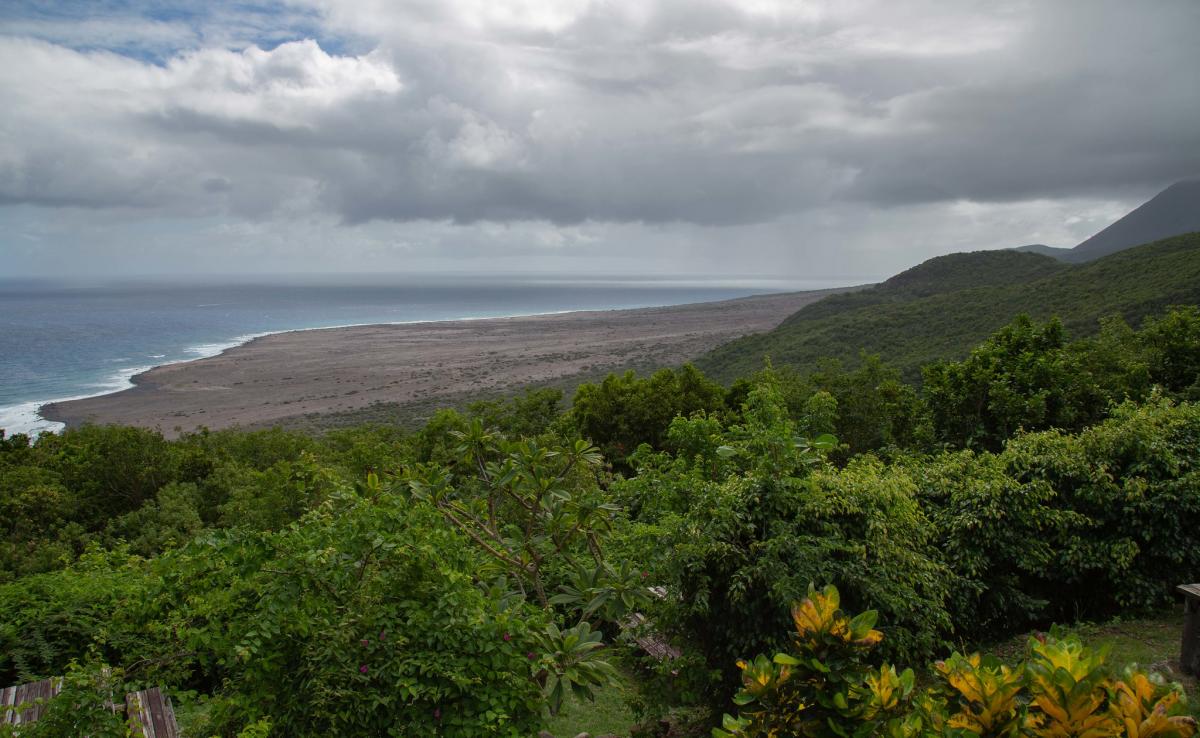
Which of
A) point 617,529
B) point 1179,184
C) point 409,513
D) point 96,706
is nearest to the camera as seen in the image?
point 96,706

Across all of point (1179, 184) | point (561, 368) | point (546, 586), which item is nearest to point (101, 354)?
point (561, 368)

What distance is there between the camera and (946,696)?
8.59 feet

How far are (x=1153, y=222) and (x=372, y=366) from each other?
588 ft

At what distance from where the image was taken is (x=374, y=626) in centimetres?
459

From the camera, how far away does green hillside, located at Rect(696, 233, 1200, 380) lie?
40812 millimetres

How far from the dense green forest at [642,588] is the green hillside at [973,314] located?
101 feet

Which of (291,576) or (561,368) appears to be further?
(561,368)

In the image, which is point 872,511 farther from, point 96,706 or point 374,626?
point 96,706

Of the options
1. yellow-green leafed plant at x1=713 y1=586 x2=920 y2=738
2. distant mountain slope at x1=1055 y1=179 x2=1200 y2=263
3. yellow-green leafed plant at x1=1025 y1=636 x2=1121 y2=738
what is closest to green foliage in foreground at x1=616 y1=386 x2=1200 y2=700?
yellow-green leafed plant at x1=713 y1=586 x2=920 y2=738

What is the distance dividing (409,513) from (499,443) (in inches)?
41.1

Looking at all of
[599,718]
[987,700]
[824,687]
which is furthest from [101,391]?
[987,700]

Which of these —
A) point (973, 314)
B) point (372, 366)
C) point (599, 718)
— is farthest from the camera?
point (372, 366)

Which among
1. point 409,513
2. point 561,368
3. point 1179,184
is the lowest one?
point 561,368

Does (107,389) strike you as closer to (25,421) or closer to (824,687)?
(25,421)
